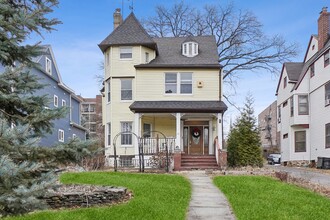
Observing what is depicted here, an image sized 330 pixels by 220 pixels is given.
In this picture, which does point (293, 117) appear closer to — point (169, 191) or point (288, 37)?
point (288, 37)

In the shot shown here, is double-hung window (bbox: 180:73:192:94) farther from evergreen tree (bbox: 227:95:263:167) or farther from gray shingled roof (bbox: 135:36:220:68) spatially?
evergreen tree (bbox: 227:95:263:167)

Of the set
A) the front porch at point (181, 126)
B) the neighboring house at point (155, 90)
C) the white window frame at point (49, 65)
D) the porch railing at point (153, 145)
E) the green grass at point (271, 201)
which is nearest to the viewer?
the green grass at point (271, 201)

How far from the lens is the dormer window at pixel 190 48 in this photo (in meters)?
24.1

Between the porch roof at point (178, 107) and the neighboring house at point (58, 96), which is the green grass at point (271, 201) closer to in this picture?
the porch roof at point (178, 107)

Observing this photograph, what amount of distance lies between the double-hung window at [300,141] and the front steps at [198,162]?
36.2ft

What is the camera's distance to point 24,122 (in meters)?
4.48

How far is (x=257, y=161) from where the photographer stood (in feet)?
64.4

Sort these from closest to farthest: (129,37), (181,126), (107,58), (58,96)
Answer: (181,126) → (129,37) → (107,58) → (58,96)

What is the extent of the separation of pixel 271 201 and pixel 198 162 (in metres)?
11.3

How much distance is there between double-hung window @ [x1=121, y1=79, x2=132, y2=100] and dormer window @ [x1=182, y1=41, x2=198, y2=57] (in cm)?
386

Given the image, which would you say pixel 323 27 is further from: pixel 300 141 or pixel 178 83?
pixel 178 83

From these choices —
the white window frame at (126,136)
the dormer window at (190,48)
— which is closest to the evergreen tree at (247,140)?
the dormer window at (190,48)

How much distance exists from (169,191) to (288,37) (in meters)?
27.1

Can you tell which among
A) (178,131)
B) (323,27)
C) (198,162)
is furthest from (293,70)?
(198,162)
